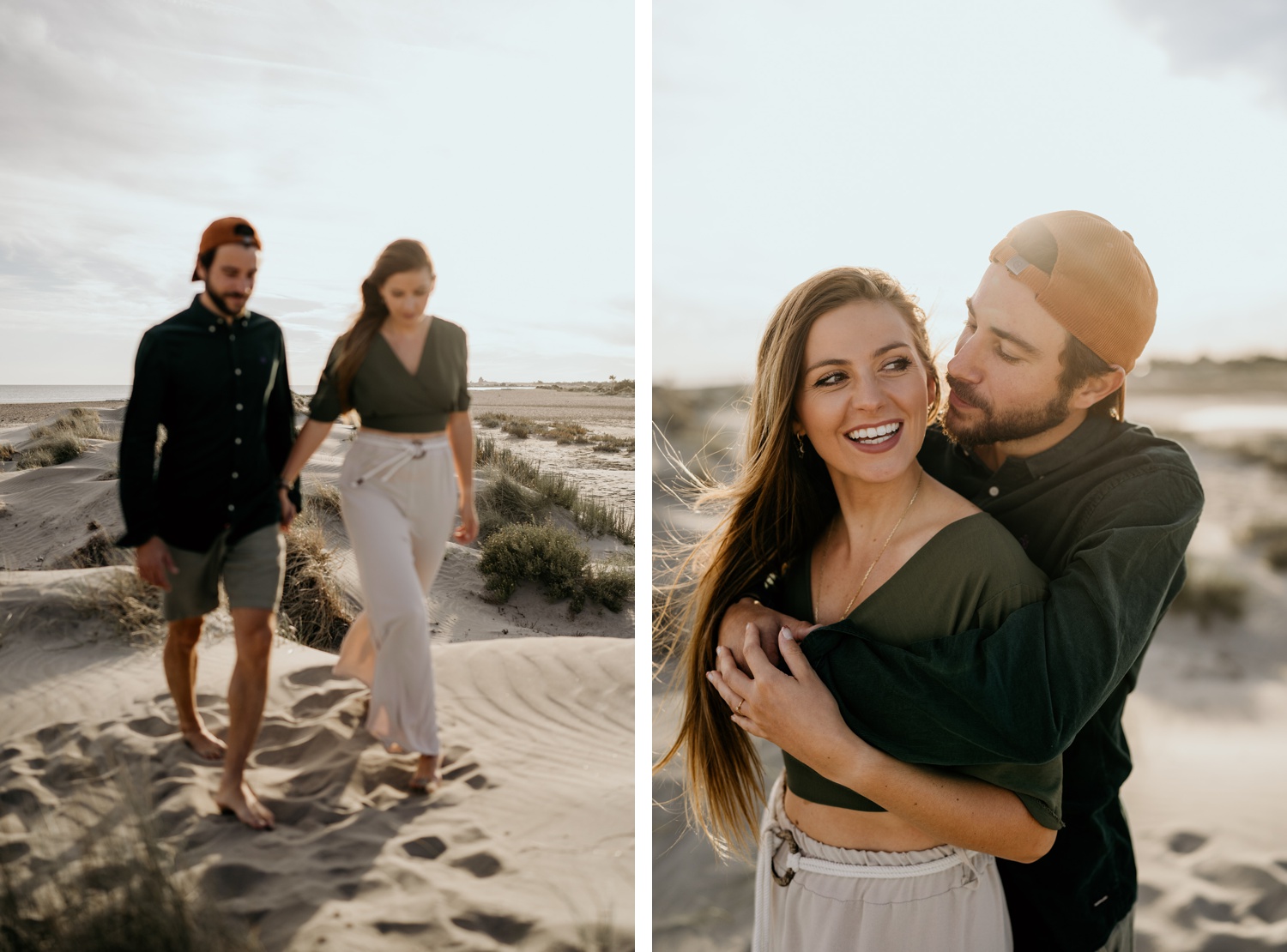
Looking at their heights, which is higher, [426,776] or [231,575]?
[231,575]

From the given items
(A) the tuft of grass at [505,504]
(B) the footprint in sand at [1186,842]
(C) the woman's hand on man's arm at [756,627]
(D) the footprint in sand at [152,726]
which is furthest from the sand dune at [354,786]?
(B) the footprint in sand at [1186,842]

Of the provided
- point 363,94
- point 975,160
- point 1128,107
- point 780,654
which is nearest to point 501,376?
point 363,94

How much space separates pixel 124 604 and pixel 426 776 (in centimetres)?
95

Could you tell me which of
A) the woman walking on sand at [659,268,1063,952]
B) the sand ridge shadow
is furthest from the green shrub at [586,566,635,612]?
the woman walking on sand at [659,268,1063,952]

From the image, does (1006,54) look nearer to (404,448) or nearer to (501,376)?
(501,376)

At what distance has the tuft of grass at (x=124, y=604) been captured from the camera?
2.01 metres

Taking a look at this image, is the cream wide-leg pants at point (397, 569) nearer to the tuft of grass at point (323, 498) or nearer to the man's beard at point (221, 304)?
the tuft of grass at point (323, 498)

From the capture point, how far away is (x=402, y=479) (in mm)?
2324

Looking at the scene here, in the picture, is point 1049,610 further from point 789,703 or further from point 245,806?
point 245,806

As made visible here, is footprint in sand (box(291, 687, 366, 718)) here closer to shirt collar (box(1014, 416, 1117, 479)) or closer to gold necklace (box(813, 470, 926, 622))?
gold necklace (box(813, 470, 926, 622))

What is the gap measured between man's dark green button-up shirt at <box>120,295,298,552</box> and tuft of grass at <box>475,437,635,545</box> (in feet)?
2.10

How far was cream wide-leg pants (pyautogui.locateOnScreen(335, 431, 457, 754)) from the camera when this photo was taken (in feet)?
7.39

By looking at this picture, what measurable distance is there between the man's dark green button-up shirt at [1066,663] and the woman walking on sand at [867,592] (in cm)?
7

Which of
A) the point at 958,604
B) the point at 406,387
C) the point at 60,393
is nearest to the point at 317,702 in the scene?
the point at 406,387
